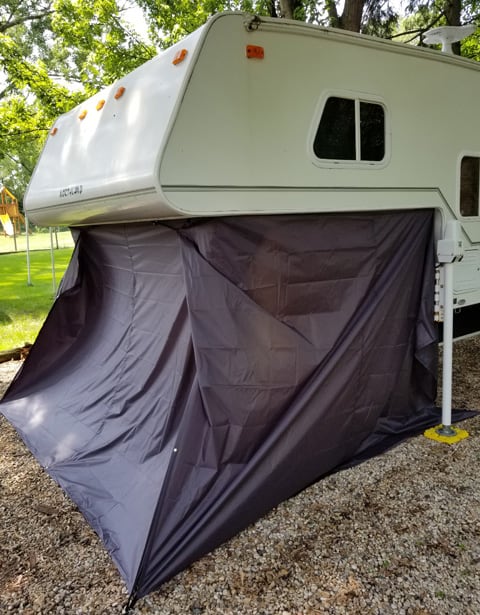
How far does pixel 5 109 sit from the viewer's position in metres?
8.58

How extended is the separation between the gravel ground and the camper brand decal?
2.01 m

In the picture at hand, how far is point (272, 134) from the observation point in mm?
2701

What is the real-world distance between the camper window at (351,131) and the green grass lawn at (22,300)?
561 centimetres

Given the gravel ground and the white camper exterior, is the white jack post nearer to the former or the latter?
the white camper exterior

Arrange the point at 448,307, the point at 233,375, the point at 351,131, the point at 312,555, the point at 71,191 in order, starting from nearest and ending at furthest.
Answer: the point at 312,555, the point at 233,375, the point at 351,131, the point at 71,191, the point at 448,307

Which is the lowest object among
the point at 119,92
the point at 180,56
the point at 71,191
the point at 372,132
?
the point at 71,191

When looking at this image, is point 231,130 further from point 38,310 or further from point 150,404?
point 38,310

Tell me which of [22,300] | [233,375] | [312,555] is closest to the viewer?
[312,555]

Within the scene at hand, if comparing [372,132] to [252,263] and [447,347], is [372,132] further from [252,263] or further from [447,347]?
[447,347]

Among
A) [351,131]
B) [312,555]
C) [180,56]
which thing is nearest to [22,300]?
[180,56]

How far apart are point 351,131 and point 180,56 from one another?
3.89 ft

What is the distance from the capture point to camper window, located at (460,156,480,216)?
383 centimetres

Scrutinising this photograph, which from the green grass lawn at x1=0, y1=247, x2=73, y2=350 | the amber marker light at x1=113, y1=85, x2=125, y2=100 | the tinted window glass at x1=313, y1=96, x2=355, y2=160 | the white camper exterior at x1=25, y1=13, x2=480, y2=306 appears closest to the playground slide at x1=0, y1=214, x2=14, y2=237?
the green grass lawn at x1=0, y1=247, x2=73, y2=350

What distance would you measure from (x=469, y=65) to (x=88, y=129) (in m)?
2.99
